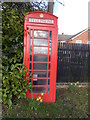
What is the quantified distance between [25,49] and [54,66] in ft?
3.30

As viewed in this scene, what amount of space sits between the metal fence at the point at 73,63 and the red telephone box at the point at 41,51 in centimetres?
201

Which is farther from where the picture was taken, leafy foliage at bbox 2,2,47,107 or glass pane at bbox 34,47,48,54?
glass pane at bbox 34,47,48,54

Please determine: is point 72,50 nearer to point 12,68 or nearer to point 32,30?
point 32,30

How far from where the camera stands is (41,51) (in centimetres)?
323

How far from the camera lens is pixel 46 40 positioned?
10.5 feet

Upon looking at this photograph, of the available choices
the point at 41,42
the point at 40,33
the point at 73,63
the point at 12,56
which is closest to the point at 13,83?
the point at 12,56

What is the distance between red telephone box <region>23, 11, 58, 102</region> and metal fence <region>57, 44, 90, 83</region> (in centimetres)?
201

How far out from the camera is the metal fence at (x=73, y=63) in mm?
5266

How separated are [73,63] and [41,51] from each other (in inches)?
107

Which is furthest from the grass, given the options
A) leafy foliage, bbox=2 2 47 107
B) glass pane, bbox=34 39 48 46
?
glass pane, bbox=34 39 48 46

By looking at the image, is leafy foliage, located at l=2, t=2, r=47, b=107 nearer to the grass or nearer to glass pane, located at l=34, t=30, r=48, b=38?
the grass

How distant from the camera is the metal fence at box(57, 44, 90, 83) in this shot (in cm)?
527

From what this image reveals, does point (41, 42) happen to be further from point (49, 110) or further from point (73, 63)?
point (73, 63)

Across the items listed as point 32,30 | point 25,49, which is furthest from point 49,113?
point 32,30
